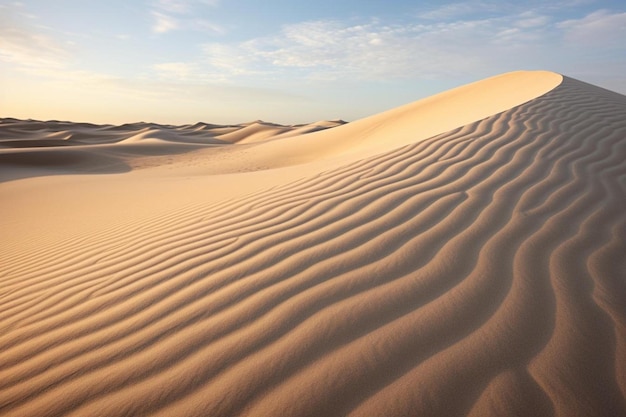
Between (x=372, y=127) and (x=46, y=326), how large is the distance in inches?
526

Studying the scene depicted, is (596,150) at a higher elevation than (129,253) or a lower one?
higher

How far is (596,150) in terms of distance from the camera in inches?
138

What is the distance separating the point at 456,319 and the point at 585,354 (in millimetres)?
448

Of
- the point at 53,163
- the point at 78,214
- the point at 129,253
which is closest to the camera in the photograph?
the point at 129,253

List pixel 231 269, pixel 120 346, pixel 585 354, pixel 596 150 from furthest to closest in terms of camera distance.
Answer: pixel 596 150 < pixel 231 269 < pixel 120 346 < pixel 585 354

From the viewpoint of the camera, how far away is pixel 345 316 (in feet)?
5.21

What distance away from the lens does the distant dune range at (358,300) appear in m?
1.25

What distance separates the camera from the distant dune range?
1.25 m

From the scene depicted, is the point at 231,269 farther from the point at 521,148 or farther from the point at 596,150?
the point at 596,150

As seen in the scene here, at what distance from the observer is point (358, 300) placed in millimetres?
1688

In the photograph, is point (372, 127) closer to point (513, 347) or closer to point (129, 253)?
point (129, 253)

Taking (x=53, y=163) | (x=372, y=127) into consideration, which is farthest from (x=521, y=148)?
(x=53, y=163)

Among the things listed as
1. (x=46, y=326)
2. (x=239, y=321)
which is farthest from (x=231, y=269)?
(x=46, y=326)

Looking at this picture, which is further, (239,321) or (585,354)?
(239,321)
